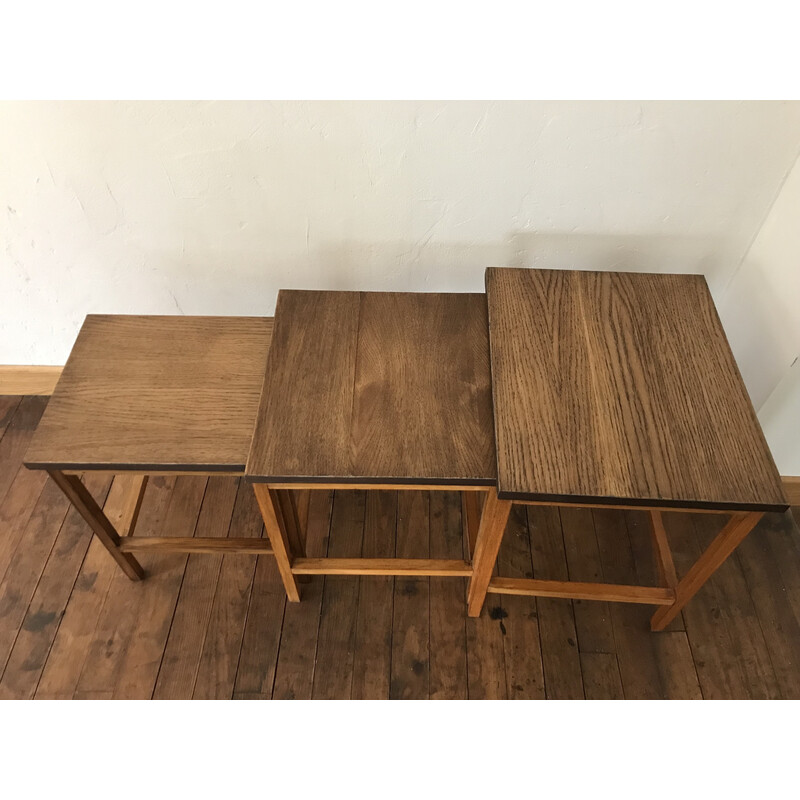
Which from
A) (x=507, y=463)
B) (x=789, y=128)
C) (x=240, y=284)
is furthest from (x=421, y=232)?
(x=789, y=128)

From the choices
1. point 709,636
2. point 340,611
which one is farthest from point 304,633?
point 709,636

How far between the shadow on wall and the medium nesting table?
175 millimetres

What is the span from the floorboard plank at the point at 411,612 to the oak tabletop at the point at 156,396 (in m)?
0.57

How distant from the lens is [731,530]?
1090 mm

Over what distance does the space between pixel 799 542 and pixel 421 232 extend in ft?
4.02

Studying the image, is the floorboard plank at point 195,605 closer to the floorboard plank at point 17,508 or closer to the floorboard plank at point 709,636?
the floorboard plank at point 17,508

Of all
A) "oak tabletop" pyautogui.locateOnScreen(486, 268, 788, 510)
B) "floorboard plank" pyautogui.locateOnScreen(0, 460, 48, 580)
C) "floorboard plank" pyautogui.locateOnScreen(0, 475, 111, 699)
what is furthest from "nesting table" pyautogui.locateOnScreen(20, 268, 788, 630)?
"floorboard plank" pyautogui.locateOnScreen(0, 460, 48, 580)

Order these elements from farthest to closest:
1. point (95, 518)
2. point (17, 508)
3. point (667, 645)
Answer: point (17, 508) → point (667, 645) → point (95, 518)

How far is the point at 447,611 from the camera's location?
1.47m

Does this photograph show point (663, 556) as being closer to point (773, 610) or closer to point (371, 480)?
point (773, 610)

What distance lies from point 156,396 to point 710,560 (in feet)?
3.66

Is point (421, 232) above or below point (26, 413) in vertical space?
above
